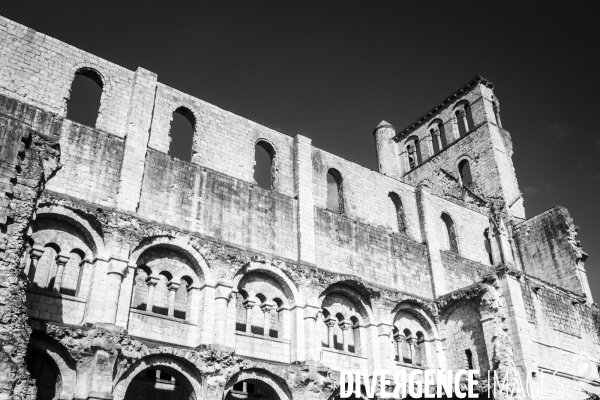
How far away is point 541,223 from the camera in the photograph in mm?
25047

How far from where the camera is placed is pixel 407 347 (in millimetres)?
19250

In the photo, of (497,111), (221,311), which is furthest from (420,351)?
(497,111)

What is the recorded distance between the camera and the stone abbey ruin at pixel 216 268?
40.8 feet

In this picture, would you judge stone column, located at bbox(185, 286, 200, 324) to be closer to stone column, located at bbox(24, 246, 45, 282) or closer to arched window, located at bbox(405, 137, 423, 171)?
stone column, located at bbox(24, 246, 45, 282)

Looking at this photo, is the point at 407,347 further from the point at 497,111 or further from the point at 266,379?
the point at 497,111

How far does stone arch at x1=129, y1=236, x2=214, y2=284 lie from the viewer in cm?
1458

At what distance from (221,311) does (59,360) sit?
404 cm

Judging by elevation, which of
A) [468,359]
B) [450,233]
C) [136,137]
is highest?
[450,233]

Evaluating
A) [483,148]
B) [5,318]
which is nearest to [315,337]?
[5,318]

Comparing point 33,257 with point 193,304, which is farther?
point 193,304

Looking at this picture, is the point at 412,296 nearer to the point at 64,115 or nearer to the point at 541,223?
the point at 541,223

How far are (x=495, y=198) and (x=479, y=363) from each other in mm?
11979

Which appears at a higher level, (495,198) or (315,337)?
(495,198)

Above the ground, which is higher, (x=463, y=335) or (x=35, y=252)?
(x=35, y=252)
